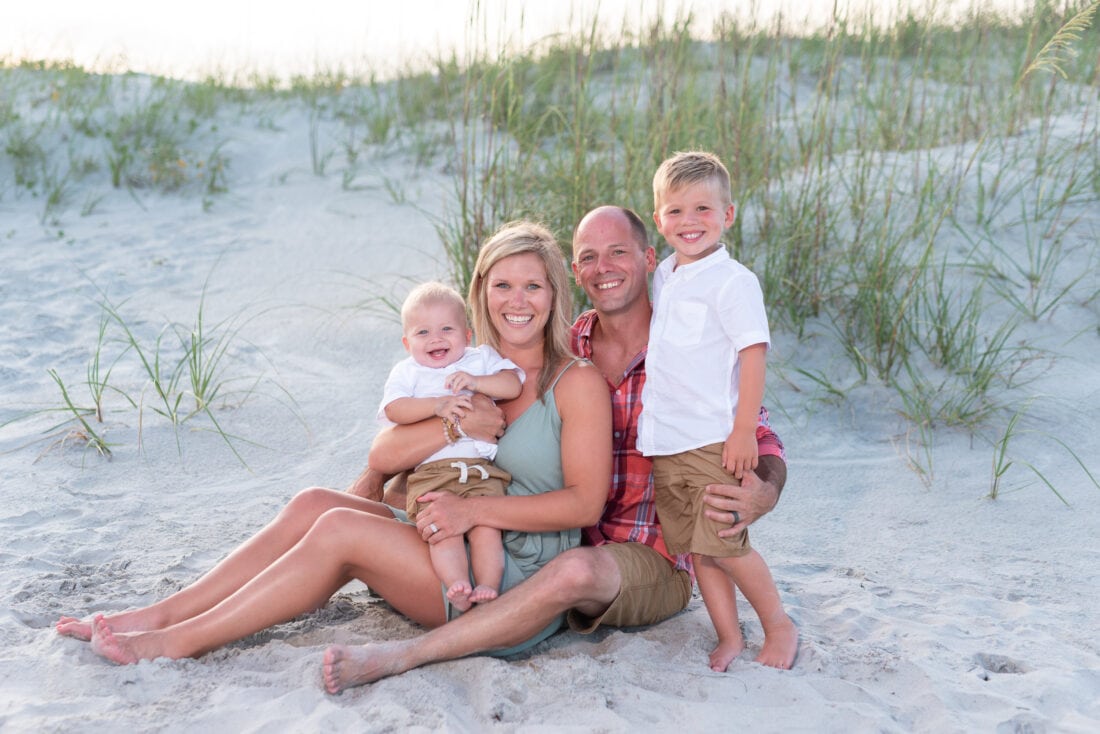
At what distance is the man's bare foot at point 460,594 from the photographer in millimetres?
2658

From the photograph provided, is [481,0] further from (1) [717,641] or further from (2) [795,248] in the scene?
(1) [717,641]

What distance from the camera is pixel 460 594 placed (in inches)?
105

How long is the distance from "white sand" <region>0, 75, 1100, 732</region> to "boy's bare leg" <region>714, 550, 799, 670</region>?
7 centimetres

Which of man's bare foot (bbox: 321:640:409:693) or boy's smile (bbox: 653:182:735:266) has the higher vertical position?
boy's smile (bbox: 653:182:735:266)

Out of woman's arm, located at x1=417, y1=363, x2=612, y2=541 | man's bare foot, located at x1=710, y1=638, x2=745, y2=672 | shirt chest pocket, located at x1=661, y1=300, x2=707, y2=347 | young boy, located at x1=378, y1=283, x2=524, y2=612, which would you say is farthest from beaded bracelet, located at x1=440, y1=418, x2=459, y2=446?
man's bare foot, located at x1=710, y1=638, x2=745, y2=672

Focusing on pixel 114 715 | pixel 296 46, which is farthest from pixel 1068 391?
pixel 296 46

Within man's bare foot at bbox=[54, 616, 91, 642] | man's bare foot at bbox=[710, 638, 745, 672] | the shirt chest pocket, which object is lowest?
man's bare foot at bbox=[710, 638, 745, 672]

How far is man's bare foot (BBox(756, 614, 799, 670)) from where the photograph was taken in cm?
279

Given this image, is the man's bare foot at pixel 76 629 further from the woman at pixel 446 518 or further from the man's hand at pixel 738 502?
the man's hand at pixel 738 502

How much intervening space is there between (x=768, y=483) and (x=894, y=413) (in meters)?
→ 2.11

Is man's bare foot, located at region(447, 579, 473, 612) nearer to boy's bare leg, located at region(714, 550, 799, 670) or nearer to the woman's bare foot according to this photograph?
boy's bare leg, located at region(714, 550, 799, 670)

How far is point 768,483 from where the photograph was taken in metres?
2.85

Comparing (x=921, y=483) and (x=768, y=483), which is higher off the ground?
(x=768, y=483)

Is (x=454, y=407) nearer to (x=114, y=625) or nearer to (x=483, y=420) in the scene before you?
(x=483, y=420)
